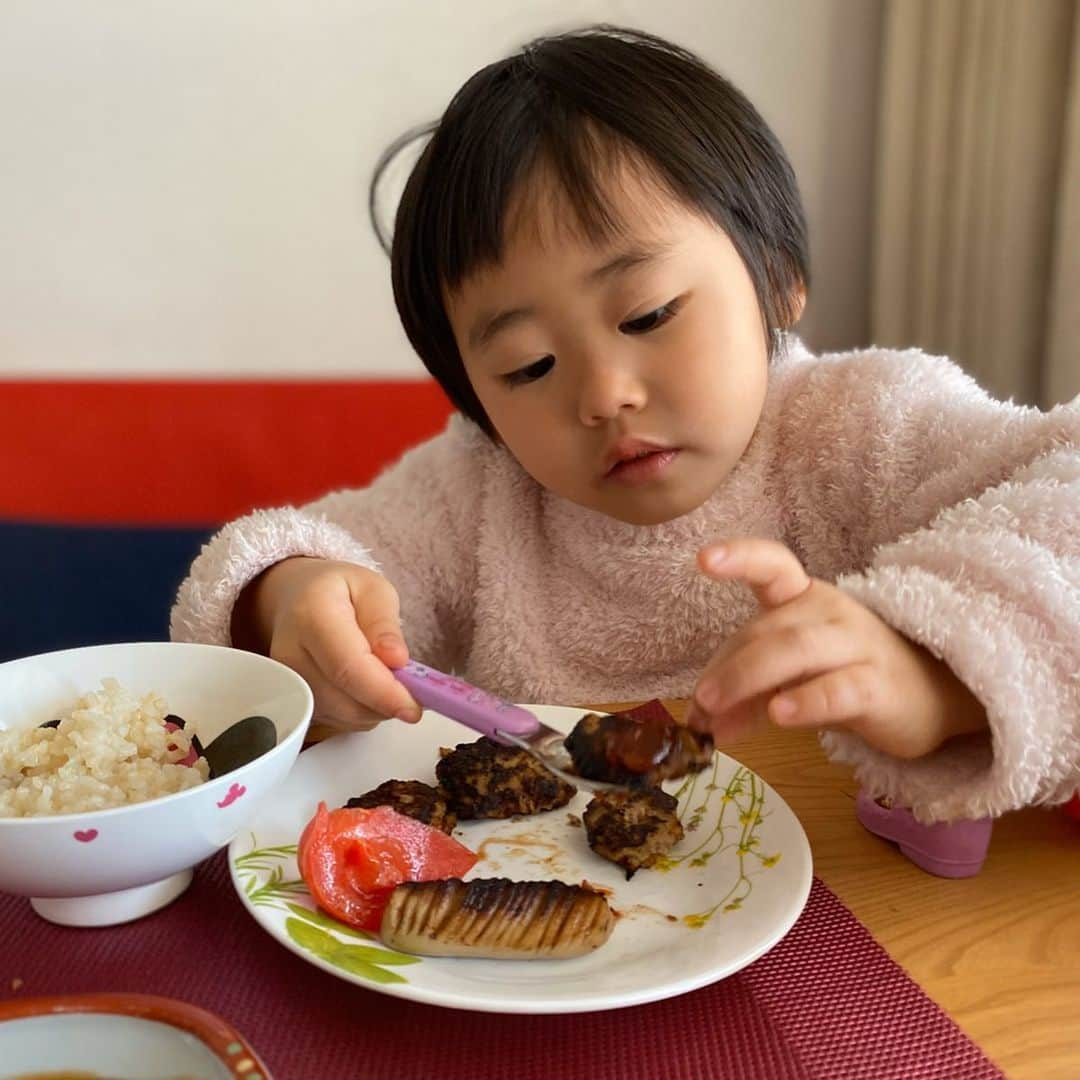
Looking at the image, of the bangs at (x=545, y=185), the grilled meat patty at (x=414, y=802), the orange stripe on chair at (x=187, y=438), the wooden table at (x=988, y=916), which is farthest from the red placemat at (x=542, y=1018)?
the orange stripe on chair at (x=187, y=438)

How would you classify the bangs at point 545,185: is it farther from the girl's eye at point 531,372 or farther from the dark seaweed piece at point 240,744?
the dark seaweed piece at point 240,744

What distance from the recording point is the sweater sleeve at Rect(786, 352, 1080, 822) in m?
0.61

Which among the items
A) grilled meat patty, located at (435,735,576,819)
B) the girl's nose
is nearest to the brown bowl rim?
grilled meat patty, located at (435,735,576,819)

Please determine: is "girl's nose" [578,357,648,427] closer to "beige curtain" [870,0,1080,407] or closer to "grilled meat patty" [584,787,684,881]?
"grilled meat patty" [584,787,684,881]

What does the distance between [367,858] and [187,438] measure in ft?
3.69

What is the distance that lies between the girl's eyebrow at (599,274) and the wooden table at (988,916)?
0.40 m

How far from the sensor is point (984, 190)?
1.72m

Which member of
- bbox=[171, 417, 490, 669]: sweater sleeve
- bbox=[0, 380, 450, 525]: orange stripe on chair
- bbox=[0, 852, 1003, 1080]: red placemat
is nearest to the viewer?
bbox=[0, 852, 1003, 1080]: red placemat

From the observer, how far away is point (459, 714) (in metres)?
0.71

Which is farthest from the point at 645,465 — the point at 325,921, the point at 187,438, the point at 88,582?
the point at 88,582

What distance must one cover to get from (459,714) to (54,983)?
0.28 metres

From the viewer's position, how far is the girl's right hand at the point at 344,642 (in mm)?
728

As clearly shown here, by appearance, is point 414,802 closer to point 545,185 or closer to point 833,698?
point 833,698

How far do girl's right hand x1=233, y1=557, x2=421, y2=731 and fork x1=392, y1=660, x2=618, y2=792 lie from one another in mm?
14
